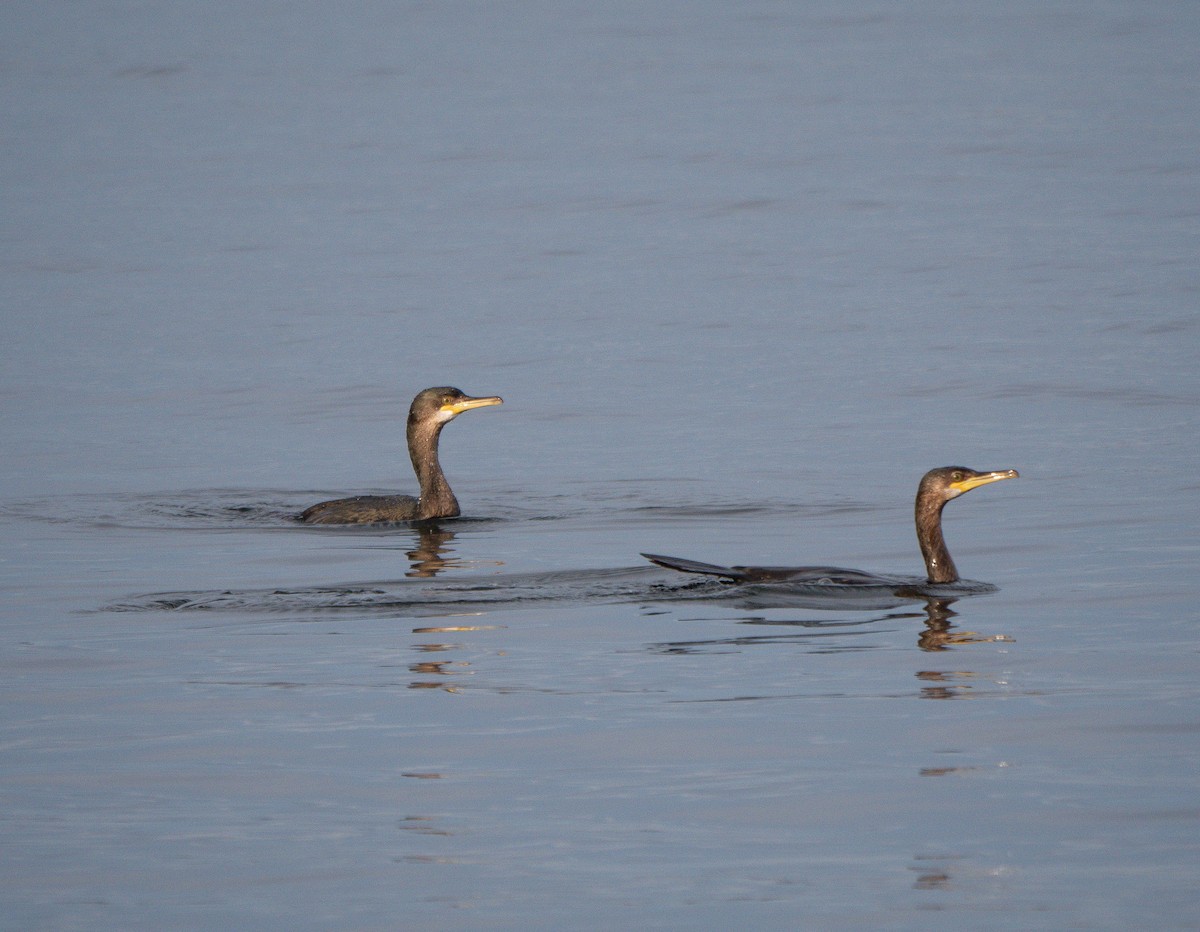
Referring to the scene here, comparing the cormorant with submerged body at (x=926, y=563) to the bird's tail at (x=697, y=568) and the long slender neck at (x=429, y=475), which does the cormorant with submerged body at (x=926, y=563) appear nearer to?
the bird's tail at (x=697, y=568)

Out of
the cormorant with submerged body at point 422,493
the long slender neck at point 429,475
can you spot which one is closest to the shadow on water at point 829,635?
the cormorant with submerged body at point 422,493

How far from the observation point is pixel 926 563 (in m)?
13.1

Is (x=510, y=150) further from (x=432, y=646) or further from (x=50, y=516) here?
(x=432, y=646)

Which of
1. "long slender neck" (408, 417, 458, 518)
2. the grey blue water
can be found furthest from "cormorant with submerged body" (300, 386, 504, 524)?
the grey blue water

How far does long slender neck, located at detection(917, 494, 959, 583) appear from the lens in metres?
13.0

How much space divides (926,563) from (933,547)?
4.4 inches

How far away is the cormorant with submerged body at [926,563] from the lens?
12516 mm

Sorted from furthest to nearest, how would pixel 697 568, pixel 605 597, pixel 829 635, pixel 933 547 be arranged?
1. pixel 933 547
2. pixel 605 597
3. pixel 697 568
4. pixel 829 635

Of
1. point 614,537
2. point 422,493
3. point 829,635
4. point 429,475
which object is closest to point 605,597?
point 829,635

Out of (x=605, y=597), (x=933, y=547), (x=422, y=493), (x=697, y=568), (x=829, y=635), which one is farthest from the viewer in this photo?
(x=422, y=493)

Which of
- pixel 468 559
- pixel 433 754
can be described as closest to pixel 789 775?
pixel 433 754

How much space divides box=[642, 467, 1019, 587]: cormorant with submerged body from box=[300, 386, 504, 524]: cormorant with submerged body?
4.75 meters

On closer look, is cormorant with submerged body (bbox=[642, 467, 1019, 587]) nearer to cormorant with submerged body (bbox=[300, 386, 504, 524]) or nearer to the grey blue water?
the grey blue water

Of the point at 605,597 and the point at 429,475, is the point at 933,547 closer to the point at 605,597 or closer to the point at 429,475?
the point at 605,597
